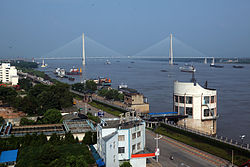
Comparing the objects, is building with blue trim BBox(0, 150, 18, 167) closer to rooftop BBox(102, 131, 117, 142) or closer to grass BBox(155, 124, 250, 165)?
rooftop BBox(102, 131, 117, 142)

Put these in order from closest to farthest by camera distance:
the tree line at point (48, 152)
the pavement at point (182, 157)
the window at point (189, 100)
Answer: the tree line at point (48, 152)
the pavement at point (182, 157)
the window at point (189, 100)

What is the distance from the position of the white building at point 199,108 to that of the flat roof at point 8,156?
11924 millimetres

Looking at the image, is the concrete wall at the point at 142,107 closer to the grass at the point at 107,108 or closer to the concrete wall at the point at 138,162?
the grass at the point at 107,108

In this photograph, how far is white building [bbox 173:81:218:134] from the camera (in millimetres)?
20188

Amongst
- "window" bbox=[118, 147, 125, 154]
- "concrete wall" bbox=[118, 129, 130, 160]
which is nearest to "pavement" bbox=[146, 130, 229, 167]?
"concrete wall" bbox=[118, 129, 130, 160]

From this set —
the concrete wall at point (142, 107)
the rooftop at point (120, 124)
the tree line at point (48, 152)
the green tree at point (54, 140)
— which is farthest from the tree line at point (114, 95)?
the green tree at point (54, 140)

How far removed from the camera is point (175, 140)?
17.7m

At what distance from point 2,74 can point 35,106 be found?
2921 centimetres

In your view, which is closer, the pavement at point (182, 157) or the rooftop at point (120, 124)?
the rooftop at point (120, 124)

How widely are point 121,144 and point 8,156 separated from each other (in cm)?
464

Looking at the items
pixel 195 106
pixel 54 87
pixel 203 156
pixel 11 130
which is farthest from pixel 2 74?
pixel 203 156

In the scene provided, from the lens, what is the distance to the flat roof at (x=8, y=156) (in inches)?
465

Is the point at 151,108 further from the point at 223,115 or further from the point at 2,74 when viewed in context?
the point at 2,74

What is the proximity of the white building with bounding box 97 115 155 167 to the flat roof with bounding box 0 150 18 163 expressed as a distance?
3.53 metres
